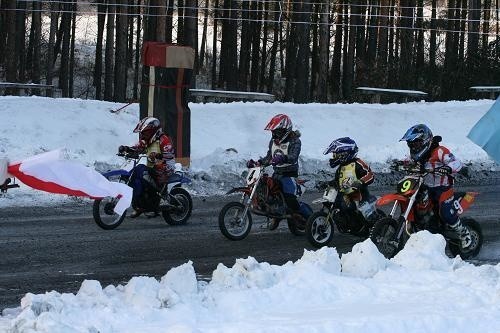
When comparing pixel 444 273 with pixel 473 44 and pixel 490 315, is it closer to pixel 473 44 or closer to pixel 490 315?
pixel 490 315

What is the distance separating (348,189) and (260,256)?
5.22 feet

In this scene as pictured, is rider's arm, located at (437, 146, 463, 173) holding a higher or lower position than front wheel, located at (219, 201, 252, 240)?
higher

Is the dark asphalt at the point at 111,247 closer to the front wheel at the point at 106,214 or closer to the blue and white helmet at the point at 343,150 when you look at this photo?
the front wheel at the point at 106,214

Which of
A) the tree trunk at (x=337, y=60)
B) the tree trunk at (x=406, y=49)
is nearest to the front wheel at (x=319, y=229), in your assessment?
the tree trunk at (x=406, y=49)

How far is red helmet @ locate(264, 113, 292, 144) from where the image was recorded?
13.8 m

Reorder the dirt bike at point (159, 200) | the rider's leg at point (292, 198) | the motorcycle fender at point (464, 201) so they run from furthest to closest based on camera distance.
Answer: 1. the dirt bike at point (159, 200)
2. the rider's leg at point (292, 198)
3. the motorcycle fender at point (464, 201)

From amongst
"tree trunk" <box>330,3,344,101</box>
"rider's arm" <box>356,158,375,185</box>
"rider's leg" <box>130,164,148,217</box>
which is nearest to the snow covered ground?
"rider's arm" <box>356,158,375,185</box>

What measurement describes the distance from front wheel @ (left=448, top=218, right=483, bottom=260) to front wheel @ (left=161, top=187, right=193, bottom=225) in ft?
13.4

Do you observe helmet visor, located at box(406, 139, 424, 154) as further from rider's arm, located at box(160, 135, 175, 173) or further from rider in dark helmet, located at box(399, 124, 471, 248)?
rider's arm, located at box(160, 135, 175, 173)

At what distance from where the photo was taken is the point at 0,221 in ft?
47.4

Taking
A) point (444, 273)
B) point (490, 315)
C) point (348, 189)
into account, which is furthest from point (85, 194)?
point (348, 189)

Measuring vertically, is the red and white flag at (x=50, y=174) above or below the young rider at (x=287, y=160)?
above

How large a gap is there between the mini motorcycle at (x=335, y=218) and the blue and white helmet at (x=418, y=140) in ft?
3.78

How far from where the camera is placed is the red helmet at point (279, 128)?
45.4 ft
